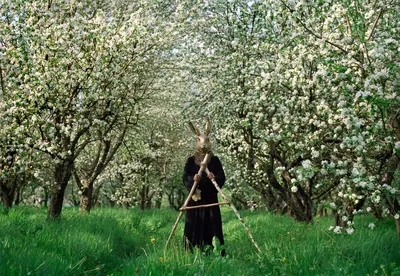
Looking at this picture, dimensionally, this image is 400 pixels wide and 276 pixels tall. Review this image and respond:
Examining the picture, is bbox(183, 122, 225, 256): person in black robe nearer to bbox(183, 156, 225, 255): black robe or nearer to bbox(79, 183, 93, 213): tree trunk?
bbox(183, 156, 225, 255): black robe

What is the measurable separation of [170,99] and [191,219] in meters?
9.62

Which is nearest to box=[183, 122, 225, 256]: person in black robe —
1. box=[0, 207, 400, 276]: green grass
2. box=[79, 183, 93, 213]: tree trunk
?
box=[0, 207, 400, 276]: green grass

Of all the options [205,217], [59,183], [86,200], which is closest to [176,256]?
[205,217]

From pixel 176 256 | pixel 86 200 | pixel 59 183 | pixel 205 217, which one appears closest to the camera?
pixel 176 256

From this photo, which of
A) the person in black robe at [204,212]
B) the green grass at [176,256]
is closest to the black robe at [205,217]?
the person in black robe at [204,212]

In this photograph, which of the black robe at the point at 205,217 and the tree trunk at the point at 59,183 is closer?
the black robe at the point at 205,217

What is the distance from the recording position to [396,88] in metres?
6.35

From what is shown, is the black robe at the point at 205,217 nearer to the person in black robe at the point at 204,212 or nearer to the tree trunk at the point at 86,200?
the person in black robe at the point at 204,212

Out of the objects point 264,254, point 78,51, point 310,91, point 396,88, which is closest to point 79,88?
point 78,51

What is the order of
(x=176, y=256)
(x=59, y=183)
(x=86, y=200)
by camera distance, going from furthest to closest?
1. (x=86, y=200)
2. (x=59, y=183)
3. (x=176, y=256)

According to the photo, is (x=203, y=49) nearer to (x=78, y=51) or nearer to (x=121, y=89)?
(x=121, y=89)

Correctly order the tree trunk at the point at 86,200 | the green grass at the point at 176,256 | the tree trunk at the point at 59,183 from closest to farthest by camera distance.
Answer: the green grass at the point at 176,256
the tree trunk at the point at 59,183
the tree trunk at the point at 86,200

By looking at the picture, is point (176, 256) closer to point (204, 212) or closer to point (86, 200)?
point (204, 212)

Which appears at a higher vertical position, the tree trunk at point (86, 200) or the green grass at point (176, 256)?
the tree trunk at point (86, 200)
